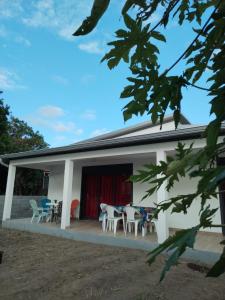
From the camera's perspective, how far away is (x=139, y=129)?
14031 mm

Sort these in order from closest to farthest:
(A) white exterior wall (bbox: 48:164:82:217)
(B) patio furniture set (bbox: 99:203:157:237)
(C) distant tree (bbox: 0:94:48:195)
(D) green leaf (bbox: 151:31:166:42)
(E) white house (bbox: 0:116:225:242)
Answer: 1. (D) green leaf (bbox: 151:31:166:42)
2. (E) white house (bbox: 0:116:225:242)
3. (B) patio furniture set (bbox: 99:203:157:237)
4. (A) white exterior wall (bbox: 48:164:82:217)
5. (C) distant tree (bbox: 0:94:48:195)

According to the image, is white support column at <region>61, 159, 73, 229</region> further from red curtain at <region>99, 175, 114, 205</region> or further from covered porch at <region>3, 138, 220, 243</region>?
red curtain at <region>99, 175, 114, 205</region>

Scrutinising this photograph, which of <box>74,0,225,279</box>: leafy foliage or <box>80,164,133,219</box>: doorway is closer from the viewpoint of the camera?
<box>74,0,225,279</box>: leafy foliage

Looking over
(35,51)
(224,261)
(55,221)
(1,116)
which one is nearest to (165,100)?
(224,261)

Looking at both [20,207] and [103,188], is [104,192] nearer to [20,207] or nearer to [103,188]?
[103,188]

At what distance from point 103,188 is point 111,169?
3.42 ft

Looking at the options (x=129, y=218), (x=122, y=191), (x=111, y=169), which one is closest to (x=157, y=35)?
(x=129, y=218)

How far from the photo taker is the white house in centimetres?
697

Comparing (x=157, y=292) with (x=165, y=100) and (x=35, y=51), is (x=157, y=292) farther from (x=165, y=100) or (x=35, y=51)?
(x=35, y=51)

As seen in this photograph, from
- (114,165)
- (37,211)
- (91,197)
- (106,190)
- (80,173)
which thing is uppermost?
(114,165)

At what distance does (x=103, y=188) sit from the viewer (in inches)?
454

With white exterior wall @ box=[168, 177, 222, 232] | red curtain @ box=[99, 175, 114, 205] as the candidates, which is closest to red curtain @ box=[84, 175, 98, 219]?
red curtain @ box=[99, 175, 114, 205]

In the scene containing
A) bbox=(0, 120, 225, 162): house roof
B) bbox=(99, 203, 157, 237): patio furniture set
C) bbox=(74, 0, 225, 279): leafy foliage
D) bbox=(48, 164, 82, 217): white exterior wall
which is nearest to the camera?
bbox=(74, 0, 225, 279): leafy foliage

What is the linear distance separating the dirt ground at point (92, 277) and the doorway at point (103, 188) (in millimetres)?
4202
